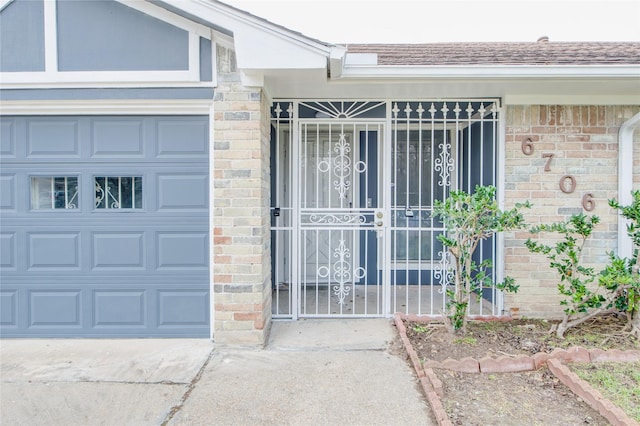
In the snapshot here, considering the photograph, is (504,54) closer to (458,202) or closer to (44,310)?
(458,202)

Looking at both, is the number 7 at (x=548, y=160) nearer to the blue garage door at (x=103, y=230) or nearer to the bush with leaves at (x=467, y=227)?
the bush with leaves at (x=467, y=227)

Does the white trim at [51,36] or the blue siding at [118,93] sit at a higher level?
the white trim at [51,36]

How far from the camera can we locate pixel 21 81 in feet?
12.8

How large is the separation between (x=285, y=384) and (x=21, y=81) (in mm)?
3743

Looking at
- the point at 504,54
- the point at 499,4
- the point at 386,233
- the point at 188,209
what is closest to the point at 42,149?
the point at 188,209

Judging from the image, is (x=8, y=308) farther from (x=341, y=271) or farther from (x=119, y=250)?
(x=341, y=271)

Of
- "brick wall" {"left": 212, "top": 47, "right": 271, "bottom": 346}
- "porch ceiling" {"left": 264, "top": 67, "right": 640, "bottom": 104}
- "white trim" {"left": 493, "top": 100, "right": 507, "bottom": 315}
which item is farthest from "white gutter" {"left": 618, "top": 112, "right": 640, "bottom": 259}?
"brick wall" {"left": 212, "top": 47, "right": 271, "bottom": 346}

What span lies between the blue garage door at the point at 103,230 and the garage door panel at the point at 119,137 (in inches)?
0.4

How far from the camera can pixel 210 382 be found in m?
3.27

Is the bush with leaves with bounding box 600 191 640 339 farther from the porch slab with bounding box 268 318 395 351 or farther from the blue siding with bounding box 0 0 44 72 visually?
the blue siding with bounding box 0 0 44 72

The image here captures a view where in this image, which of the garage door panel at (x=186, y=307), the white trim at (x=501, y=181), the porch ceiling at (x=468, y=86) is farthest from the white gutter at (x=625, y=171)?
the garage door panel at (x=186, y=307)

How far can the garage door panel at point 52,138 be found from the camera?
4.11 meters

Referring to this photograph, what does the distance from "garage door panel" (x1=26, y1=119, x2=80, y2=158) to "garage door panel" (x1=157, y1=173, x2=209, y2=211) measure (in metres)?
0.99

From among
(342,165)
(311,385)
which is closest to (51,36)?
(342,165)
